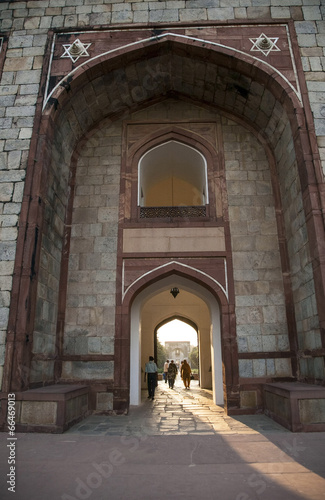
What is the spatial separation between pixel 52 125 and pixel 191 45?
3.02 metres

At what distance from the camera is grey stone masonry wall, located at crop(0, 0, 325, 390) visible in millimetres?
6117

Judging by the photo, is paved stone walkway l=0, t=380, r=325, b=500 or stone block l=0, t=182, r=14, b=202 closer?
paved stone walkway l=0, t=380, r=325, b=500

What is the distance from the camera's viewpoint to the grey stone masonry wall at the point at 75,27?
6117 mm

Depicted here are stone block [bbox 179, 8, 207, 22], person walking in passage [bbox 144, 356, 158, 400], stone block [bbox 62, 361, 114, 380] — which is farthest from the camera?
person walking in passage [bbox 144, 356, 158, 400]

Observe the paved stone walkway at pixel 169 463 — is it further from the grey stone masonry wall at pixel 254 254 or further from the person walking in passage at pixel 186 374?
the person walking in passage at pixel 186 374

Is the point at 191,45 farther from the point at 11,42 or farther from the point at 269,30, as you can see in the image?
the point at 11,42

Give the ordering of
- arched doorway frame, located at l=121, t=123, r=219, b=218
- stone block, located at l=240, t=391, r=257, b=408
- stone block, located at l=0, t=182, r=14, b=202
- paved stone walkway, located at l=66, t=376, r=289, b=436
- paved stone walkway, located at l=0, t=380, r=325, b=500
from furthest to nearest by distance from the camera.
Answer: arched doorway frame, located at l=121, t=123, r=219, b=218 < stone block, located at l=240, t=391, r=257, b=408 < stone block, located at l=0, t=182, r=14, b=202 < paved stone walkway, located at l=66, t=376, r=289, b=436 < paved stone walkway, located at l=0, t=380, r=325, b=500

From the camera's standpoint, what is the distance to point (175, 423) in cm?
521

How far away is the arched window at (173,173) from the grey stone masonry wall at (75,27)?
7.75 feet

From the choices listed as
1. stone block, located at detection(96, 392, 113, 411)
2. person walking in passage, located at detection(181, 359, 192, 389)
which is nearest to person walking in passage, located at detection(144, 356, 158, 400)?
stone block, located at detection(96, 392, 113, 411)

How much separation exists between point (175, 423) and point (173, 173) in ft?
19.6

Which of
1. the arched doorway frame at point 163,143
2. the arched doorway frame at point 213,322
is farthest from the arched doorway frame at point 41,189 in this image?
the arched doorway frame at point 213,322

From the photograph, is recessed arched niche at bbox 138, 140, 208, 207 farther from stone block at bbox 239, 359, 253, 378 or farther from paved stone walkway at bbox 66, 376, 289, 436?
paved stone walkway at bbox 66, 376, 289, 436

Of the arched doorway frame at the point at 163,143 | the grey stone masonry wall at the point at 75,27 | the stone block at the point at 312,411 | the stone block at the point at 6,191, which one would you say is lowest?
the stone block at the point at 312,411
